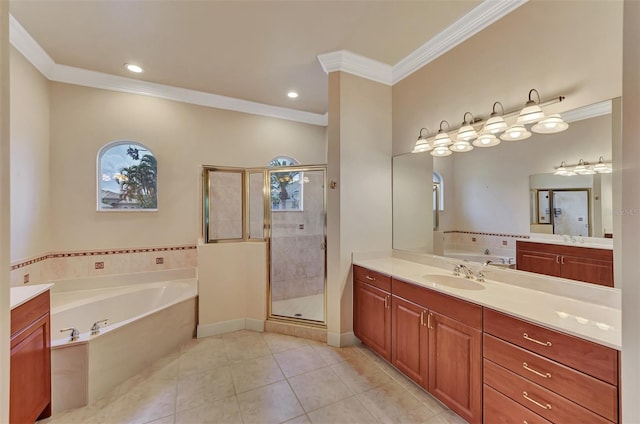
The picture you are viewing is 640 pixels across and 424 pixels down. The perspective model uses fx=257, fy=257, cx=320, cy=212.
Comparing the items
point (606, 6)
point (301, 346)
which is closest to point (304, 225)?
point (301, 346)

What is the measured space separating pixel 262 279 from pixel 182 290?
104cm

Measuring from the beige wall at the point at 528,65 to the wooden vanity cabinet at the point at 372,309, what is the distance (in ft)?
4.83

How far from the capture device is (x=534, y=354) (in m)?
1.27

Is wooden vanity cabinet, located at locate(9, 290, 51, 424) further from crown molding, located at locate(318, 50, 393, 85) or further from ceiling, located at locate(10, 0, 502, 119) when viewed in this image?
crown molding, located at locate(318, 50, 393, 85)

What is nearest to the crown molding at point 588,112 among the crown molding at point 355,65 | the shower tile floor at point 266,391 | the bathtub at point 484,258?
the bathtub at point 484,258

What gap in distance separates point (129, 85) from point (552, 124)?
420 centimetres

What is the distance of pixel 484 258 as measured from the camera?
2.12 meters

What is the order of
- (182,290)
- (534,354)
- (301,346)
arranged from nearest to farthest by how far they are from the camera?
(534,354) < (301,346) < (182,290)

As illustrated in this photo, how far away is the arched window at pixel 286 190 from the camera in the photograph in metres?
3.15

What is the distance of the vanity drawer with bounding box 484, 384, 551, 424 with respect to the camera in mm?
1278

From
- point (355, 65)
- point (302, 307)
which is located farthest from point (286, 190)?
point (355, 65)

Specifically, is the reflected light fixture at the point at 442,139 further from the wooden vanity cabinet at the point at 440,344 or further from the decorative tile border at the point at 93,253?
the decorative tile border at the point at 93,253

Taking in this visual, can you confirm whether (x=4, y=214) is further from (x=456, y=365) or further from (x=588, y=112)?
(x=588, y=112)

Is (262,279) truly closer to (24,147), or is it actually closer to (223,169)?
(223,169)
